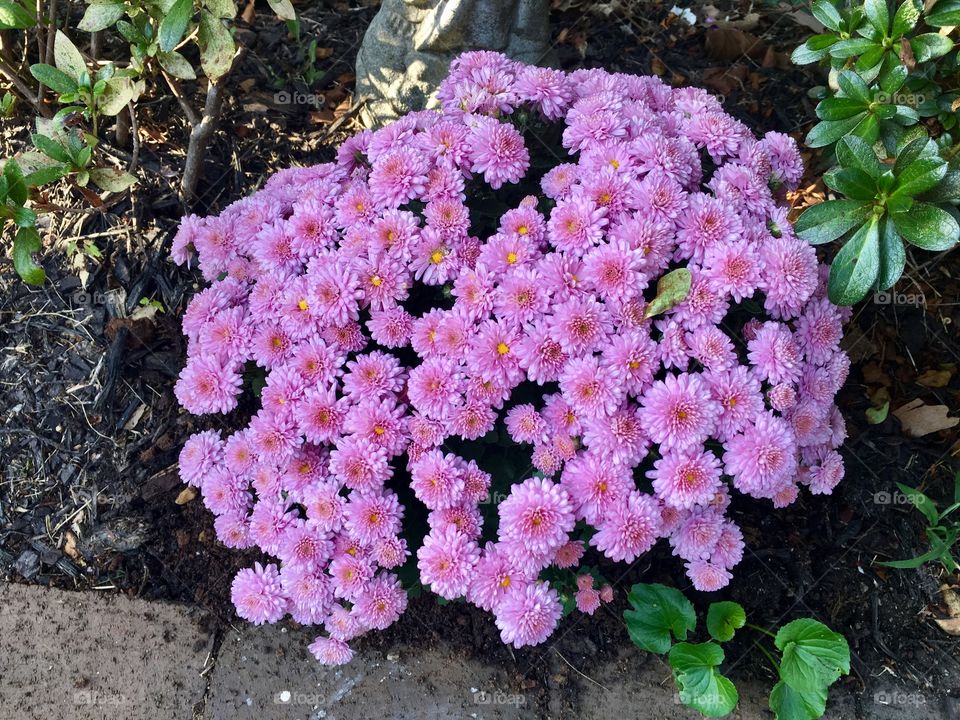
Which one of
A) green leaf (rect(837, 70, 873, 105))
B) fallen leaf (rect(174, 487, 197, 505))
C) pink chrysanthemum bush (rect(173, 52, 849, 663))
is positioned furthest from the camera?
fallen leaf (rect(174, 487, 197, 505))

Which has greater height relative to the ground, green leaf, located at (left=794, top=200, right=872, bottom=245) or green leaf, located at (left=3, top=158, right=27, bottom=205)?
green leaf, located at (left=794, top=200, right=872, bottom=245)

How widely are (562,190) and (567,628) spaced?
54.8 inches

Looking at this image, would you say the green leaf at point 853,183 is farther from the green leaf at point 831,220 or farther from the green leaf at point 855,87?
the green leaf at point 855,87

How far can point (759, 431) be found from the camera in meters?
1.83


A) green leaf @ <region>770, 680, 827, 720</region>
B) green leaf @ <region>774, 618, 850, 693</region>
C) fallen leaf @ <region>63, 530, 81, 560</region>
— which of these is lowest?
fallen leaf @ <region>63, 530, 81, 560</region>

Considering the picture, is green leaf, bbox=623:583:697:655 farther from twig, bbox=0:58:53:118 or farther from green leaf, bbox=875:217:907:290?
twig, bbox=0:58:53:118

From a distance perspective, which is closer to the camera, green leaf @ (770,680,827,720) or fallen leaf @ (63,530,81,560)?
green leaf @ (770,680,827,720)

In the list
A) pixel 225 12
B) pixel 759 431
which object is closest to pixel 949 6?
pixel 759 431

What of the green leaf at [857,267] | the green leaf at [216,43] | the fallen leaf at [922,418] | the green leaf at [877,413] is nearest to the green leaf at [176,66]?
the green leaf at [216,43]

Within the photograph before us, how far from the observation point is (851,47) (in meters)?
2.23

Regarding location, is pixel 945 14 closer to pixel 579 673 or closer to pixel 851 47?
pixel 851 47

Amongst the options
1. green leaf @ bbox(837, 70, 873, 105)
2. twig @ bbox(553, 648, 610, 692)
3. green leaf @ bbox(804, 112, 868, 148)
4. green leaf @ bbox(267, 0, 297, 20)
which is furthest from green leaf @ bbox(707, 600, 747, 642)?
green leaf @ bbox(267, 0, 297, 20)

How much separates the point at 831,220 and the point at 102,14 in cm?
222

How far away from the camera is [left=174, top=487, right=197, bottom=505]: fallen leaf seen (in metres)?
2.67
